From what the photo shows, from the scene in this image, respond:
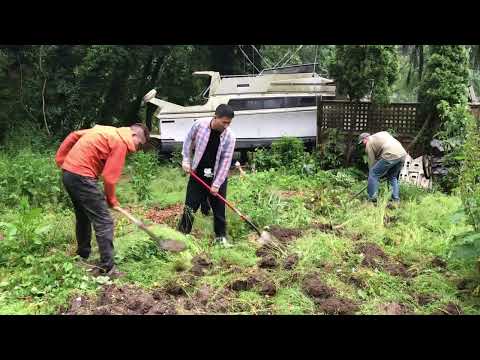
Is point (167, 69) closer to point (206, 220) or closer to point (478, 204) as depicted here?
point (206, 220)

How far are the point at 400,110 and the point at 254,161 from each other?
3.27 metres

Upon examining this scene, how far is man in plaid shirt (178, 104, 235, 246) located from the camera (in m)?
5.36

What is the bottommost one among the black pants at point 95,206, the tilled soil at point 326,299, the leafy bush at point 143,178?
the tilled soil at point 326,299

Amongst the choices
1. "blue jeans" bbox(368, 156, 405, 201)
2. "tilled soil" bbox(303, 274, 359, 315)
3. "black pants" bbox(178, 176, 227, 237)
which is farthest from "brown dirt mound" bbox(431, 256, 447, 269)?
"blue jeans" bbox(368, 156, 405, 201)

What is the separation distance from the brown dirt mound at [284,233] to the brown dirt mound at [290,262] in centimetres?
68

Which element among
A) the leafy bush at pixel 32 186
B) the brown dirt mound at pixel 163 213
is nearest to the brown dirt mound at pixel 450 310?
the brown dirt mound at pixel 163 213

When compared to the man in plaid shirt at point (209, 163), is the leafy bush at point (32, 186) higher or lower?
lower

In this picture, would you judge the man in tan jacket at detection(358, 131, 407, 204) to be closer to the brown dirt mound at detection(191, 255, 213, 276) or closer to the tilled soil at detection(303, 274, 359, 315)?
the tilled soil at detection(303, 274, 359, 315)

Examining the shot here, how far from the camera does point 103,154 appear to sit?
169 inches

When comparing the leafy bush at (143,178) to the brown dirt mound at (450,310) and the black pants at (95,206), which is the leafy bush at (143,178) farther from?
the brown dirt mound at (450,310)

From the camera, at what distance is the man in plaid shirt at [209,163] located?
536cm

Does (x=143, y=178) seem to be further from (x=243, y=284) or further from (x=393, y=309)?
(x=393, y=309)
